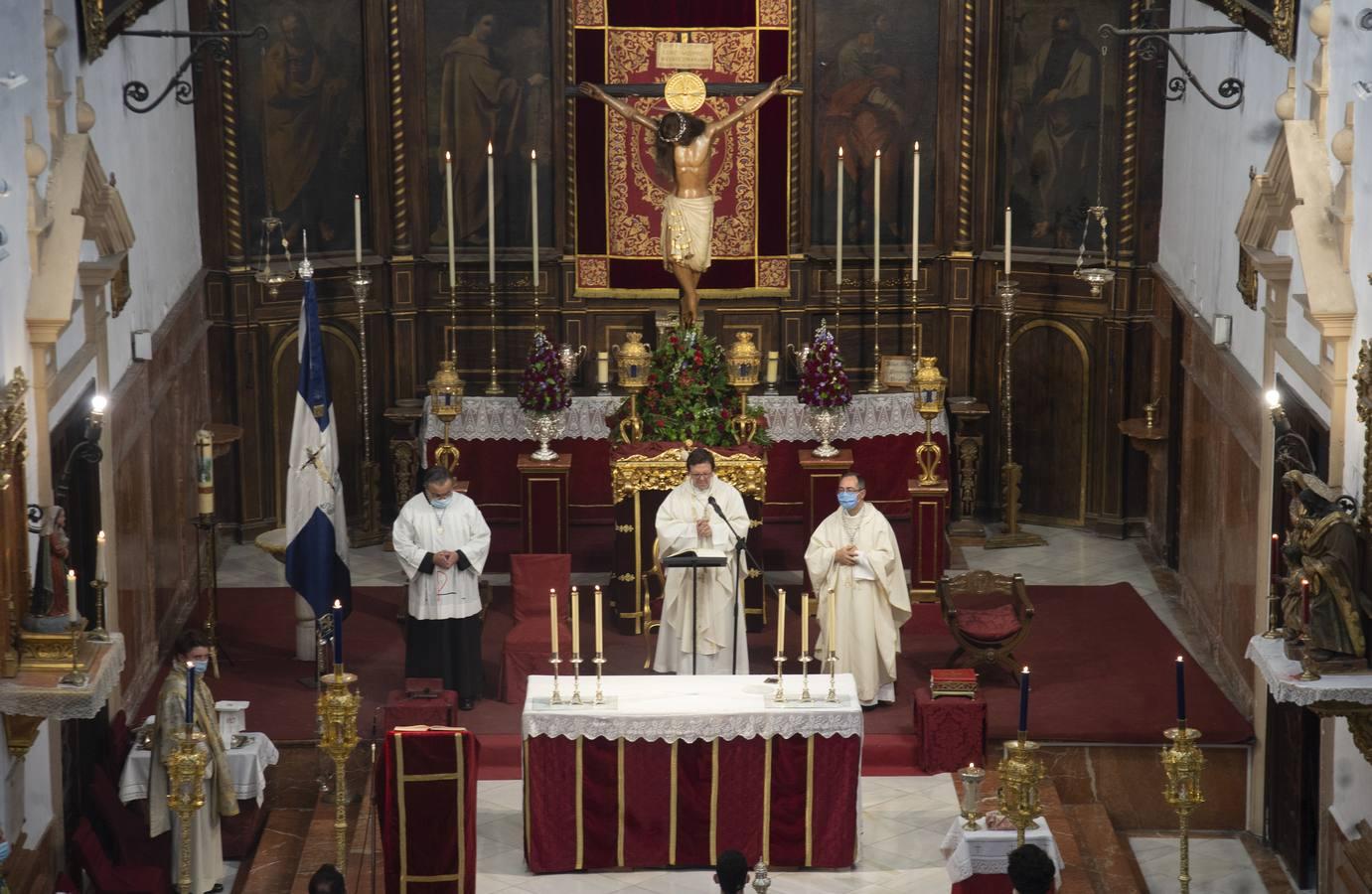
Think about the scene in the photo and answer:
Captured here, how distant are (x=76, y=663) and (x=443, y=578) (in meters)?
4.11

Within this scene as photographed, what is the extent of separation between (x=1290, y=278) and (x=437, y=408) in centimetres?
749

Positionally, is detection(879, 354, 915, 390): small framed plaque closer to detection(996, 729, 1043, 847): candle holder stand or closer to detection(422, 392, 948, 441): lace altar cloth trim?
detection(422, 392, 948, 441): lace altar cloth trim

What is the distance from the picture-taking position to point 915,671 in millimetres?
17531

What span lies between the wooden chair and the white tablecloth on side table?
4954 millimetres

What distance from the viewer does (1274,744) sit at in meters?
15.3

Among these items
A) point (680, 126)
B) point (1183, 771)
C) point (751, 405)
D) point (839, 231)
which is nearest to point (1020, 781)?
point (1183, 771)

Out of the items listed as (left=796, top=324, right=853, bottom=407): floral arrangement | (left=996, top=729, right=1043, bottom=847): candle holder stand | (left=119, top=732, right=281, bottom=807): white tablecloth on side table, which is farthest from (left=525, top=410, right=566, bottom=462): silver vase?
(left=996, top=729, right=1043, bottom=847): candle holder stand

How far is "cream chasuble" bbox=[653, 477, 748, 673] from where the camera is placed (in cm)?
1634

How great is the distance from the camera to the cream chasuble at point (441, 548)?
53.3ft

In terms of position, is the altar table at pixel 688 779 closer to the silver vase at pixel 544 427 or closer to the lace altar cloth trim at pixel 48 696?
the lace altar cloth trim at pixel 48 696

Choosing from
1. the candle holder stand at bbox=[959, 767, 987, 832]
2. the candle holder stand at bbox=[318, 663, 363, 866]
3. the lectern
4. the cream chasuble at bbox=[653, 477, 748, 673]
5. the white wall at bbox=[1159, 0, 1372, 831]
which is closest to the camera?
the candle holder stand at bbox=[318, 663, 363, 866]

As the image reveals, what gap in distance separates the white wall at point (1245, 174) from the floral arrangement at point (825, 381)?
288cm

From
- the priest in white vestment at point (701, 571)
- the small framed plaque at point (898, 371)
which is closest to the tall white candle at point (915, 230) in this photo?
the small framed plaque at point (898, 371)

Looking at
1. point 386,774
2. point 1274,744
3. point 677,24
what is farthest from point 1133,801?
point 677,24
